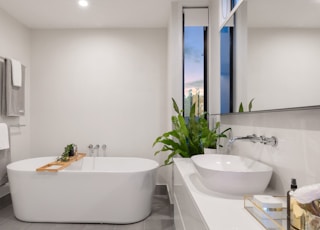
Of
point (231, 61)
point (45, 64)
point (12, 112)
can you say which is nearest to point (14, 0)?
point (45, 64)

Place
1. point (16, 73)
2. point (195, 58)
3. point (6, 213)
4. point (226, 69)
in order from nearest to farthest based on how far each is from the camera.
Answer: point (226, 69) < point (6, 213) < point (195, 58) < point (16, 73)

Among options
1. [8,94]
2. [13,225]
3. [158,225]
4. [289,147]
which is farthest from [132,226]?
[8,94]

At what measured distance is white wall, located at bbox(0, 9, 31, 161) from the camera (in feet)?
9.73

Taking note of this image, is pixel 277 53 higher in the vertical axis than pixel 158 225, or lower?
higher

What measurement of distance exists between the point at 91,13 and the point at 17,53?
1.29m

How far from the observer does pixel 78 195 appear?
2402mm

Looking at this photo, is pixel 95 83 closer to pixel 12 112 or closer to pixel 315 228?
pixel 12 112

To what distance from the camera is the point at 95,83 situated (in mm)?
3518

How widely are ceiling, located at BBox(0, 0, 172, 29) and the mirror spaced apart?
59.3 inches

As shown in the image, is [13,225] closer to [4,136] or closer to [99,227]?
[99,227]

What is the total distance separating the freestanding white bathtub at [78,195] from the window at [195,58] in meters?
1.13

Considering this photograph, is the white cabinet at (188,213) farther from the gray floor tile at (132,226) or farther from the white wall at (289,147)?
the gray floor tile at (132,226)

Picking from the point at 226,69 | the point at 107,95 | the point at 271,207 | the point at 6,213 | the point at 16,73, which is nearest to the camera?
the point at 271,207

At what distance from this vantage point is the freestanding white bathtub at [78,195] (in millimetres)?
2393
